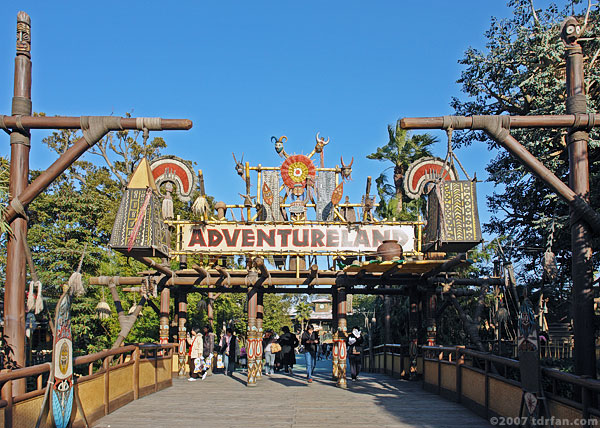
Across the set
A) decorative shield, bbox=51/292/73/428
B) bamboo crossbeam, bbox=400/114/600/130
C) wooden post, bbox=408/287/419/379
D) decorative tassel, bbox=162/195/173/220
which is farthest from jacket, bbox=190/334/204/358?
bamboo crossbeam, bbox=400/114/600/130

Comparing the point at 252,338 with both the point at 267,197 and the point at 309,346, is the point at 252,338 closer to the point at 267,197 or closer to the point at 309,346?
Answer: the point at 309,346

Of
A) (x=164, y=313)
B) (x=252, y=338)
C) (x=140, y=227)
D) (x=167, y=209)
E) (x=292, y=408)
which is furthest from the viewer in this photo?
(x=164, y=313)

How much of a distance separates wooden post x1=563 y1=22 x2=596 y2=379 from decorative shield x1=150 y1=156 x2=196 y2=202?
30.6 feet

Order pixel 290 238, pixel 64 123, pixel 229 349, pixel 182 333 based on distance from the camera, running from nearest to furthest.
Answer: pixel 64 123 < pixel 290 238 < pixel 182 333 < pixel 229 349

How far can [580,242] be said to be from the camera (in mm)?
8977

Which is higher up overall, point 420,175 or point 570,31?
point 570,31

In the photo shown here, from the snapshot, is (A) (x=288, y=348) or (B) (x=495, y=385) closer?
(B) (x=495, y=385)

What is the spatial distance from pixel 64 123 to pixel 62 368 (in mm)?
3536

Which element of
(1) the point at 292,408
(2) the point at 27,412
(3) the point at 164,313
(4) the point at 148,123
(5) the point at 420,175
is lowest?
(1) the point at 292,408

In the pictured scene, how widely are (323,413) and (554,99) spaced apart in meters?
15.9

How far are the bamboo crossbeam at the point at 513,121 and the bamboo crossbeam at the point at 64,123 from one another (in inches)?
135

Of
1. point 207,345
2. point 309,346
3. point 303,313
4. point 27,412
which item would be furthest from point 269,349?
point 303,313

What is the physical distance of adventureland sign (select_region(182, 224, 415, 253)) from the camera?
17406 mm

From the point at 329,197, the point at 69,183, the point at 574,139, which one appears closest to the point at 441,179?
the point at 574,139
